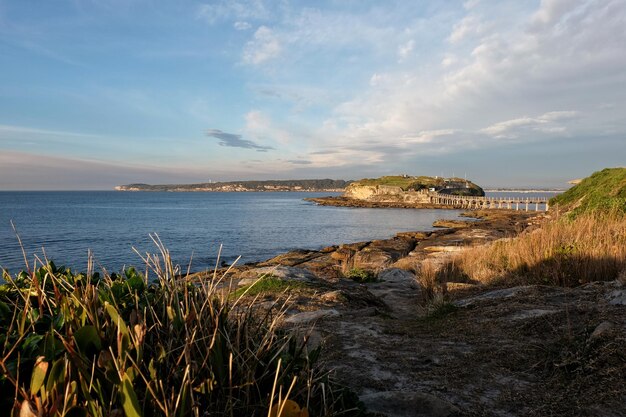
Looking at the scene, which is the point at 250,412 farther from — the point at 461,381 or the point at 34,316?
the point at 461,381

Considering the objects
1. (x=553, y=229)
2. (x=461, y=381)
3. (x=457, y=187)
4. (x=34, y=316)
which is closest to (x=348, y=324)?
(x=461, y=381)

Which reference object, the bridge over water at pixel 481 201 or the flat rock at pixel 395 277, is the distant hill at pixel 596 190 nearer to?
the flat rock at pixel 395 277

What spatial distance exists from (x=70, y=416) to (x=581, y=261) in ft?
29.8

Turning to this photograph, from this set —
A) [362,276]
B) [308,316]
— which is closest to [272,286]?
[308,316]

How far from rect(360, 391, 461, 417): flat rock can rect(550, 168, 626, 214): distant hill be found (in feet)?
61.9

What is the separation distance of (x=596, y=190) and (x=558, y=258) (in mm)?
21098

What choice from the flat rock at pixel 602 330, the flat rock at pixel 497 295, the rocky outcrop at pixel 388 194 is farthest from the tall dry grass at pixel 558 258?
the rocky outcrop at pixel 388 194

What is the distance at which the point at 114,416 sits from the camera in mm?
1619

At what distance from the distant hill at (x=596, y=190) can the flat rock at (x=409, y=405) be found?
18.9 meters

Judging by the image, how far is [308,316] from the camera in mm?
6074

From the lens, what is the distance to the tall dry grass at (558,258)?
785cm

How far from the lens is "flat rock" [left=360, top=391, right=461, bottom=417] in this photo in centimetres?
301

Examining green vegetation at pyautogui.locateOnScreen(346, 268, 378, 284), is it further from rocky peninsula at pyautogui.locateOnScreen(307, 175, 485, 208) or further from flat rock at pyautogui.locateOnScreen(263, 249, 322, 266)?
rocky peninsula at pyautogui.locateOnScreen(307, 175, 485, 208)

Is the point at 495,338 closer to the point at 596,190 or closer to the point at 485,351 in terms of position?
the point at 485,351
